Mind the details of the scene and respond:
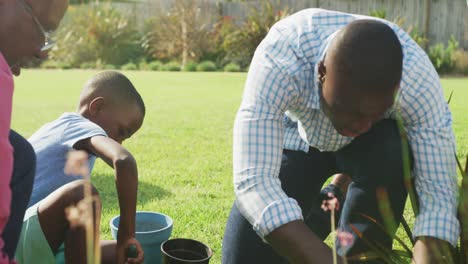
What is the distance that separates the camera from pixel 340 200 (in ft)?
10.3

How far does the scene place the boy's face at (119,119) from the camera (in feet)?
9.82

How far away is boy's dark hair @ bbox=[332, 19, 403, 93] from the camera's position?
6.42ft

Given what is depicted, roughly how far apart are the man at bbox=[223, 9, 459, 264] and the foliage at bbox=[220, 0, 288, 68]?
16049mm

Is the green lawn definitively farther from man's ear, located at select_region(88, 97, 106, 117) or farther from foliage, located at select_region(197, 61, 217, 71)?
foliage, located at select_region(197, 61, 217, 71)

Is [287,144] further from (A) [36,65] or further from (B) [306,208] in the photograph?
(A) [36,65]

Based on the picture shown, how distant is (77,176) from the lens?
108 inches

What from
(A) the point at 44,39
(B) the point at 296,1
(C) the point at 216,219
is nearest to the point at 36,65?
(B) the point at 296,1

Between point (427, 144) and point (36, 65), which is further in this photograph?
point (36, 65)

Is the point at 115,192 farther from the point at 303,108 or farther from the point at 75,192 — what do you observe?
the point at 303,108

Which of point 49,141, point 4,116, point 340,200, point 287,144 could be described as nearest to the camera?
point 4,116

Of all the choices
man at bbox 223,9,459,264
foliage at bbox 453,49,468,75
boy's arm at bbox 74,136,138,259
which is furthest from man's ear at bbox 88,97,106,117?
foliage at bbox 453,49,468,75

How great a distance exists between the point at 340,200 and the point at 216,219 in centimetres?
96

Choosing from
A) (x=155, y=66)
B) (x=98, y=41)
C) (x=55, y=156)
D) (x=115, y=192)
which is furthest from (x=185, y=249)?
(x=98, y=41)

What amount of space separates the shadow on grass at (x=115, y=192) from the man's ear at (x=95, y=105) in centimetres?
120
